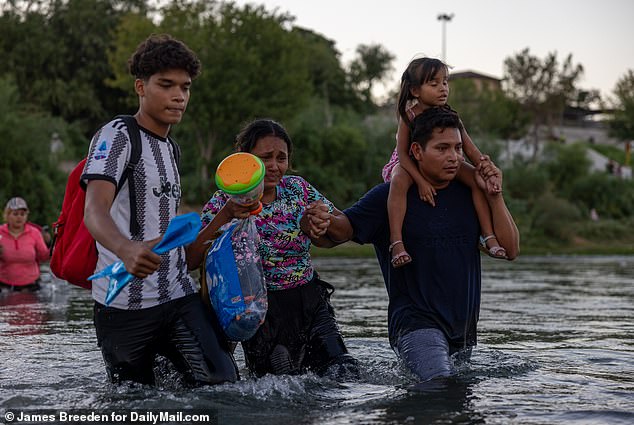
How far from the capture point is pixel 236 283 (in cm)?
554

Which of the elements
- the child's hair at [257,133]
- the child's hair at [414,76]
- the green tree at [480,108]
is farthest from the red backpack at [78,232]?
the green tree at [480,108]

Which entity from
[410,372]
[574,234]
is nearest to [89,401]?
[410,372]

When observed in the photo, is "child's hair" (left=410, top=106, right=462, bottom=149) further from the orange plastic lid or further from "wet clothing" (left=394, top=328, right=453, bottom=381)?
the orange plastic lid

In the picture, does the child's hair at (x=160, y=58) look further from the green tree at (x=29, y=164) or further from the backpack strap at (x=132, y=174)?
the green tree at (x=29, y=164)

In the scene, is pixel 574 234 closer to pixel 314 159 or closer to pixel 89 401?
pixel 314 159

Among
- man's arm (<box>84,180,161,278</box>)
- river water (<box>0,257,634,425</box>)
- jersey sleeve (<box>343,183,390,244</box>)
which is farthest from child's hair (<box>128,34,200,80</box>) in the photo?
river water (<box>0,257,634,425</box>)

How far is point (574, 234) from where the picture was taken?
4125 centimetres

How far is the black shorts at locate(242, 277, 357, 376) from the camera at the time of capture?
616 cm

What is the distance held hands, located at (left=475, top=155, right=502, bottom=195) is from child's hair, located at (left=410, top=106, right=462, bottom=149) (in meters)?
0.32

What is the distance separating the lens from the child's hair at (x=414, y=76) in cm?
672

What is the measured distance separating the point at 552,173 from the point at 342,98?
22636 millimetres

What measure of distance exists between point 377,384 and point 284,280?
0.90m

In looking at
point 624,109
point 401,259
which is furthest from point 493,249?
point 624,109

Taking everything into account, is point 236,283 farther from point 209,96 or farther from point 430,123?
point 209,96
